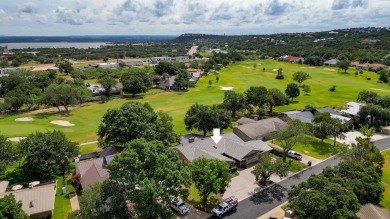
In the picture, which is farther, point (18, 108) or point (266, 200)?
point (18, 108)

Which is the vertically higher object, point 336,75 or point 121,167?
point 121,167

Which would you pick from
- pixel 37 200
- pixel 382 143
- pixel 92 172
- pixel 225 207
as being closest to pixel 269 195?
pixel 225 207

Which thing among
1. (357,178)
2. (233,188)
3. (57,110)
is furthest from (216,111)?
(57,110)

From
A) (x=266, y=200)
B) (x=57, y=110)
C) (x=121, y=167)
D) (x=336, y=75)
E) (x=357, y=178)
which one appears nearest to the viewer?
(x=121, y=167)

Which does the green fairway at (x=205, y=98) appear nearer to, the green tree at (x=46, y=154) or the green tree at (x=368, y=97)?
the green tree at (x=368, y=97)

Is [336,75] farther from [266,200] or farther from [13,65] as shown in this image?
[13,65]

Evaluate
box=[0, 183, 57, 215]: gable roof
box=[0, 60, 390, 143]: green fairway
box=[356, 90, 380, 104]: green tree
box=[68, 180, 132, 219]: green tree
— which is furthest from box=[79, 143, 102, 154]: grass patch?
box=[356, 90, 380, 104]: green tree

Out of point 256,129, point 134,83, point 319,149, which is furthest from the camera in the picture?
point 134,83

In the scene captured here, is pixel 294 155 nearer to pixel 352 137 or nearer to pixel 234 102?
pixel 352 137

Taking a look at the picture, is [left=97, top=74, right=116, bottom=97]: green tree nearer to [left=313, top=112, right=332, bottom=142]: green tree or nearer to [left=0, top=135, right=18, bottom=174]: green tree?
[left=0, top=135, right=18, bottom=174]: green tree
